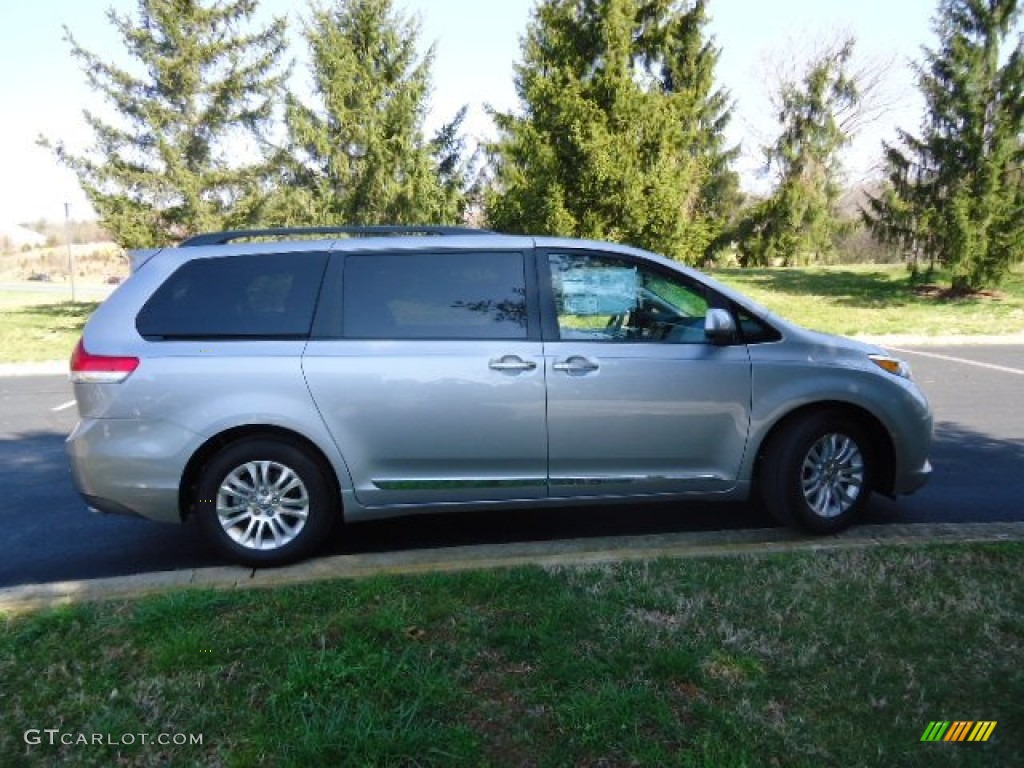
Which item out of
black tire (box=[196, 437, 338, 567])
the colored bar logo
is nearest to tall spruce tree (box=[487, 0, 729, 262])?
black tire (box=[196, 437, 338, 567])

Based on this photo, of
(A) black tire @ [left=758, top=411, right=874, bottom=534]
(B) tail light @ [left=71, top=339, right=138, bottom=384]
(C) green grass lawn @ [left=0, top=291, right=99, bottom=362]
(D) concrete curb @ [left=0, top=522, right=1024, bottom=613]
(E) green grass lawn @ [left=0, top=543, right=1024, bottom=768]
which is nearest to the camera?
(E) green grass lawn @ [left=0, top=543, right=1024, bottom=768]

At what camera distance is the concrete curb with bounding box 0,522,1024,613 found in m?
3.67

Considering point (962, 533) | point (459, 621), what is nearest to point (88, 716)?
point (459, 621)

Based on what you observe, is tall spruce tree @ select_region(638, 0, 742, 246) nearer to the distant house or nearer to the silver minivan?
the silver minivan

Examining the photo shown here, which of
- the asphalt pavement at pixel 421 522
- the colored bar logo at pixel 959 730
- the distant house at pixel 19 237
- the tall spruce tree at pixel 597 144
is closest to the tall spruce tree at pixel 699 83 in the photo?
the tall spruce tree at pixel 597 144

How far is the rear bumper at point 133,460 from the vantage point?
12.8 feet

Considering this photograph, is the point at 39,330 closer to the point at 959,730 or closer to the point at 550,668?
the point at 550,668

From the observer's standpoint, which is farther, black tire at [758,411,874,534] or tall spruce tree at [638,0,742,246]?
tall spruce tree at [638,0,742,246]

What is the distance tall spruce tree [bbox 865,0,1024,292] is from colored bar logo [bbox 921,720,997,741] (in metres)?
20.5

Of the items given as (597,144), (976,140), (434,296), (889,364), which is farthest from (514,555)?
(976,140)

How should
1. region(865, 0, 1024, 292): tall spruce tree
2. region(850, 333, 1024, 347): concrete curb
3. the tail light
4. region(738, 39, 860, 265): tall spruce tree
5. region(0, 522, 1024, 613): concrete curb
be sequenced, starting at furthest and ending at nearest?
region(738, 39, 860, 265): tall spruce tree → region(865, 0, 1024, 292): tall spruce tree → region(850, 333, 1024, 347): concrete curb → the tail light → region(0, 522, 1024, 613): concrete curb

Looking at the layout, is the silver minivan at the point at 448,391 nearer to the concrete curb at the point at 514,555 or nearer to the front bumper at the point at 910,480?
the front bumper at the point at 910,480

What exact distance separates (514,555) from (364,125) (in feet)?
46.9

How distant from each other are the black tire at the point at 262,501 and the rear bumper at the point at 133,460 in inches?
6.3
